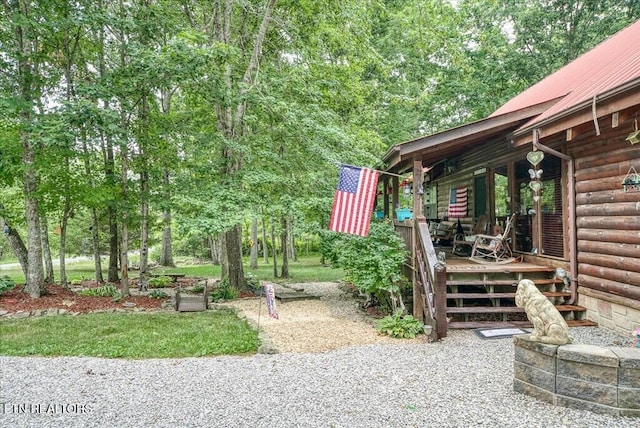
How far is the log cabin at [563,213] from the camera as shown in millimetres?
5430

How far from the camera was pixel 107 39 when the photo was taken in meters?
11.3

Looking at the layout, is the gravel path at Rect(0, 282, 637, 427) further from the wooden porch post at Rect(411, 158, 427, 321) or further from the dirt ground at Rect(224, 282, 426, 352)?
the wooden porch post at Rect(411, 158, 427, 321)

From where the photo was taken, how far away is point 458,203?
475 inches

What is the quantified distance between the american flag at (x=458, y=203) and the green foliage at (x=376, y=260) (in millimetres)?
4938

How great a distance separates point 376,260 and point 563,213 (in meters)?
3.28

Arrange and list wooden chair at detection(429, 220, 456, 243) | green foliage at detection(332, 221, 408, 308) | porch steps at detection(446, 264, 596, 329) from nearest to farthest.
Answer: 1. porch steps at detection(446, 264, 596, 329)
2. green foliage at detection(332, 221, 408, 308)
3. wooden chair at detection(429, 220, 456, 243)

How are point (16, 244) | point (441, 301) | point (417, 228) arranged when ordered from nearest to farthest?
point (441, 301)
point (417, 228)
point (16, 244)

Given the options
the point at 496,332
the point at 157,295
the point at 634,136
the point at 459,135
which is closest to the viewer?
the point at 634,136

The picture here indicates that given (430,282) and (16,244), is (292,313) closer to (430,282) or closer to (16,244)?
(430,282)

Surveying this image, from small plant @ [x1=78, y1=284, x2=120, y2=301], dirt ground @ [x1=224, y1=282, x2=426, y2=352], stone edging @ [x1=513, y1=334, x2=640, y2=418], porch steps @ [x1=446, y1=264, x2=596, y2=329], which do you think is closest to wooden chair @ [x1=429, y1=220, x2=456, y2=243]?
dirt ground @ [x1=224, y1=282, x2=426, y2=352]

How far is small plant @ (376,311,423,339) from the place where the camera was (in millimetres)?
6133

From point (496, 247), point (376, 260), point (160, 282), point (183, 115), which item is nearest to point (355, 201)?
point (376, 260)

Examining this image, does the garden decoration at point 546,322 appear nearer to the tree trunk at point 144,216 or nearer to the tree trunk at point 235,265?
the tree trunk at point 235,265

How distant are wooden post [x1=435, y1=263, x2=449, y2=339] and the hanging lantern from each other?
2.52 meters
